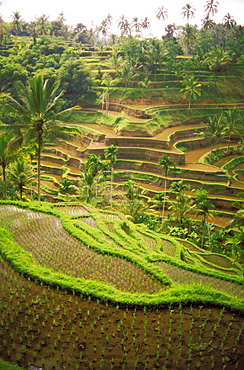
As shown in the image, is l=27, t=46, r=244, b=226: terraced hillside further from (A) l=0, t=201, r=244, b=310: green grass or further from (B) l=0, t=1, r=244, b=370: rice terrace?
(A) l=0, t=201, r=244, b=310: green grass

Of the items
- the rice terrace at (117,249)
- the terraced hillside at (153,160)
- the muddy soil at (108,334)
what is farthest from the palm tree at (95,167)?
the muddy soil at (108,334)

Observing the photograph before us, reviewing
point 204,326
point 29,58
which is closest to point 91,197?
point 204,326

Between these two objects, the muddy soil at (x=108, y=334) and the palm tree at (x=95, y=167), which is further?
the palm tree at (x=95, y=167)

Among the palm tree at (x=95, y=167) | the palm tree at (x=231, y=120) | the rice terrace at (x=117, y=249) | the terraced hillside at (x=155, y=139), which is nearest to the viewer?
the rice terrace at (x=117, y=249)

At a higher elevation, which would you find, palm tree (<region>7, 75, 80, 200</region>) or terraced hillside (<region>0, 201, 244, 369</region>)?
palm tree (<region>7, 75, 80, 200</region>)

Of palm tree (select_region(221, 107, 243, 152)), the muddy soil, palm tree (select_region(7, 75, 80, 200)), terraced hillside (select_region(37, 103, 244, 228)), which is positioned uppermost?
palm tree (select_region(221, 107, 243, 152))

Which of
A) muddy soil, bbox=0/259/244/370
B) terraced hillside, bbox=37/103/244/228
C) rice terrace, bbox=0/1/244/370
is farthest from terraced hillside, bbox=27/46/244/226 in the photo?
muddy soil, bbox=0/259/244/370

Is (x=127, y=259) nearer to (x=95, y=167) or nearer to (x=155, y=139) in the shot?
(x=95, y=167)

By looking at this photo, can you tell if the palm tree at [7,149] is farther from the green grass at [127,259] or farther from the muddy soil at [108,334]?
the muddy soil at [108,334]

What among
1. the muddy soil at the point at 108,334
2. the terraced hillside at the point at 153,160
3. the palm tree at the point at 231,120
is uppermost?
the palm tree at the point at 231,120

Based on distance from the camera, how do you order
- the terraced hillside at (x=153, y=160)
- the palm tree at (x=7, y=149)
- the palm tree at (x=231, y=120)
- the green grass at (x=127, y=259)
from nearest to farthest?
the green grass at (x=127, y=259)
the palm tree at (x=7, y=149)
the terraced hillside at (x=153, y=160)
the palm tree at (x=231, y=120)

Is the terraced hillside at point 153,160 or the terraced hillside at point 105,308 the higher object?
the terraced hillside at point 153,160

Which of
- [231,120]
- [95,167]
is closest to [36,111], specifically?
[95,167]
